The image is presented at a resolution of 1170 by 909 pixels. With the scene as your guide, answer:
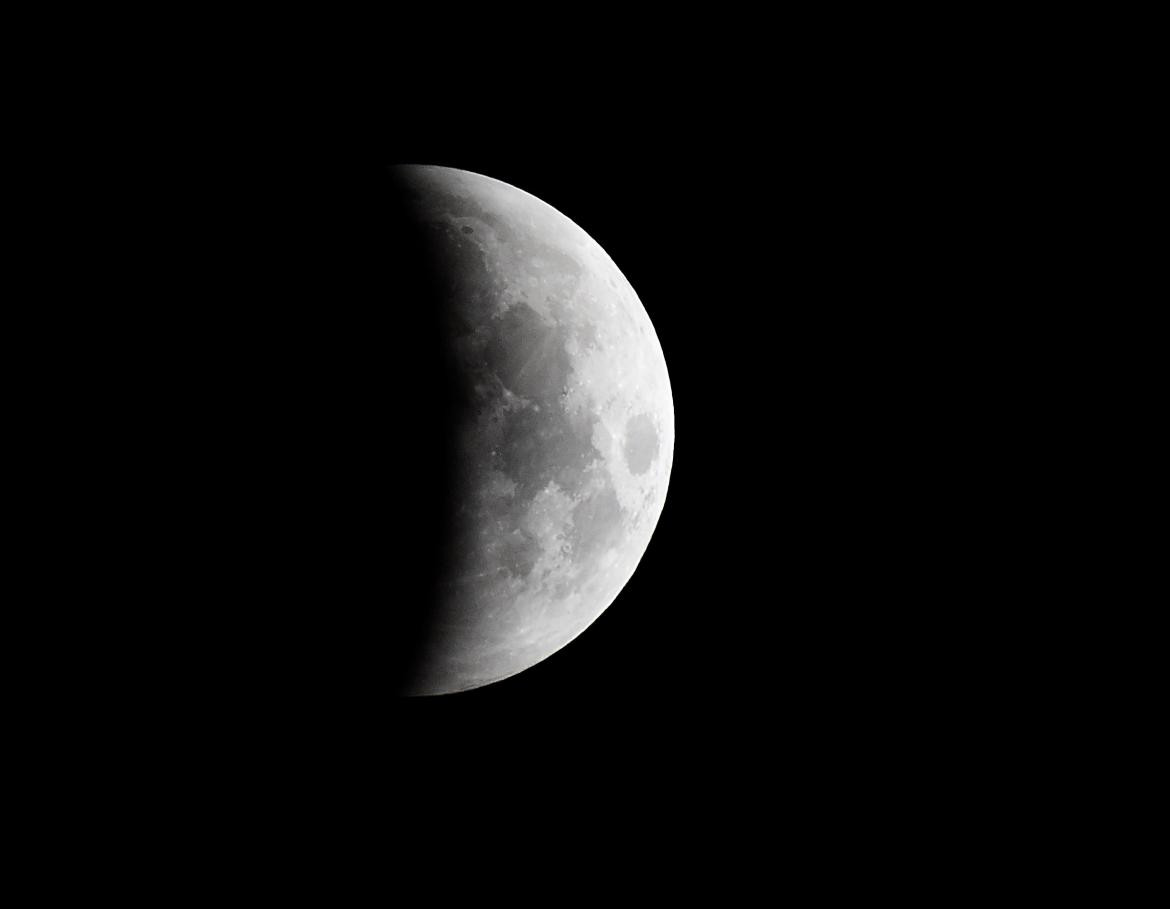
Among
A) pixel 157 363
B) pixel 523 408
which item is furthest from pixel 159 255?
pixel 523 408

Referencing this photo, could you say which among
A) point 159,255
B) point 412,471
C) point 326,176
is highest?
point 326,176

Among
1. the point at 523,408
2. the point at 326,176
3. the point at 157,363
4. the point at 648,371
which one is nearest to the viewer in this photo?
the point at 157,363

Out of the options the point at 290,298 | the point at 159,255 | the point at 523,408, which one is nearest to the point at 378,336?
the point at 290,298

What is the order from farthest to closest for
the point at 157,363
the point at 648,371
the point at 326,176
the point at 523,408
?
the point at 648,371 → the point at 326,176 → the point at 523,408 → the point at 157,363

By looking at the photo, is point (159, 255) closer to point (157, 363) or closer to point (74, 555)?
point (157, 363)

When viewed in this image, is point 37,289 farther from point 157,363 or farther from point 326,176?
point 326,176

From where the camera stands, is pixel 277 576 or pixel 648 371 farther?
pixel 648 371

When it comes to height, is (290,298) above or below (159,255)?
below
